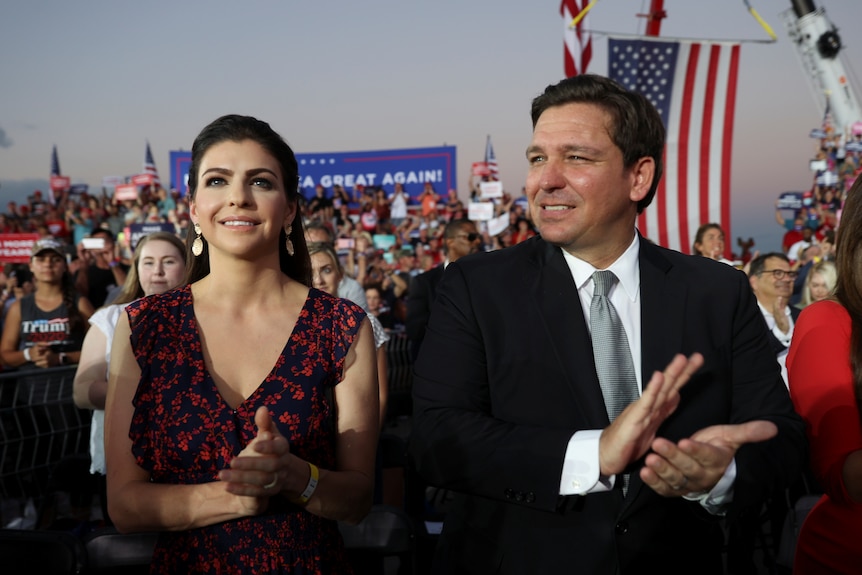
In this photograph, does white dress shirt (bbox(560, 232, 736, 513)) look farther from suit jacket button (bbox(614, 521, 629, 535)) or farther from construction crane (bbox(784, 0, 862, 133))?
construction crane (bbox(784, 0, 862, 133))

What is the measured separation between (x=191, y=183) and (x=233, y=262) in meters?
0.30

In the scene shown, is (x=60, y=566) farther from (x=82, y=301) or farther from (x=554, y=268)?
(x=82, y=301)

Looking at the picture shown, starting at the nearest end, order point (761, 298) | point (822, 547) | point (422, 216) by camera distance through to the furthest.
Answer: point (822, 547), point (761, 298), point (422, 216)

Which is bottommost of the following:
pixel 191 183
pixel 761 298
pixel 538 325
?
pixel 761 298

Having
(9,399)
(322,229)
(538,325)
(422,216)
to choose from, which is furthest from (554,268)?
(422,216)

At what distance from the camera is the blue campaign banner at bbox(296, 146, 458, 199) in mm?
23984

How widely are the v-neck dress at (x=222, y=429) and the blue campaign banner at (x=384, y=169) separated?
70.2ft

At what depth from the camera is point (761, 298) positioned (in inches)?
277

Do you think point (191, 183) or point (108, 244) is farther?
point (108, 244)

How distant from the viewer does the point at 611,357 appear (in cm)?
237

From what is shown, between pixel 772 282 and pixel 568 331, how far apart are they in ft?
16.7

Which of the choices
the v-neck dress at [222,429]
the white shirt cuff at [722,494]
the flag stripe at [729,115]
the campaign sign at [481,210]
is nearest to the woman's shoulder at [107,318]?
the v-neck dress at [222,429]

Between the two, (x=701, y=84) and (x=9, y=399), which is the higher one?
(x=701, y=84)

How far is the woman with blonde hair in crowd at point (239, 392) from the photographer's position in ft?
8.09
